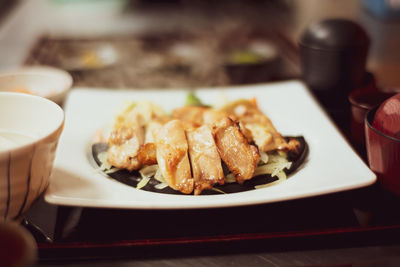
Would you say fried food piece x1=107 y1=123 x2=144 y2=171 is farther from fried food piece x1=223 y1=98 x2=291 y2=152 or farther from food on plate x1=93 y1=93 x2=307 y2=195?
fried food piece x1=223 y1=98 x2=291 y2=152

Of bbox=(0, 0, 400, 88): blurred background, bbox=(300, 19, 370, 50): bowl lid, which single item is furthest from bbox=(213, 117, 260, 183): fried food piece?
bbox=(0, 0, 400, 88): blurred background

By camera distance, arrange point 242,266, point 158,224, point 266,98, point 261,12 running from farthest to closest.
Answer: point 261,12, point 266,98, point 158,224, point 242,266

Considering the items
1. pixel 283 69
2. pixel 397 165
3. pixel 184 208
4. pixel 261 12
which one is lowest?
pixel 261 12

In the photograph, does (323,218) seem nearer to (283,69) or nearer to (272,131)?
(272,131)

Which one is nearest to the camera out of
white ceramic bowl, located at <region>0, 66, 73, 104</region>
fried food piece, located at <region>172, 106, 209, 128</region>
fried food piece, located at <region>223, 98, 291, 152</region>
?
fried food piece, located at <region>223, 98, 291, 152</region>

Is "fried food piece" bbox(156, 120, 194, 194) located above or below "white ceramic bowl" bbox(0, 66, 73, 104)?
above

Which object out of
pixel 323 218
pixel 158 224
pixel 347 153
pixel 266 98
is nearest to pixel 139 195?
pixel 158 224
